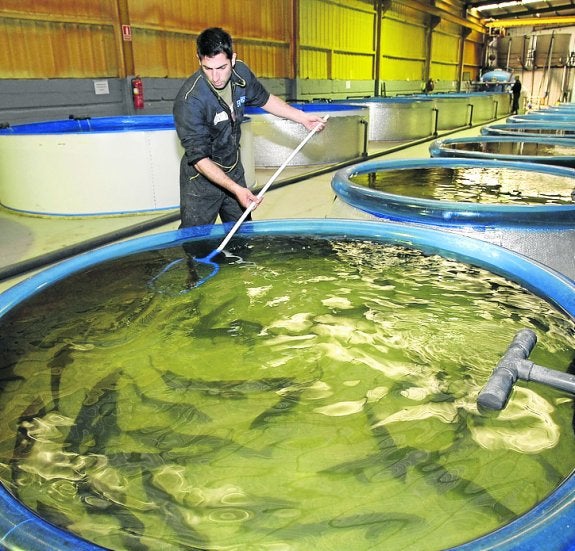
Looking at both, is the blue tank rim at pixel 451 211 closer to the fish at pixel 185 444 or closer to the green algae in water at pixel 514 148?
the fish at pixel 185 444

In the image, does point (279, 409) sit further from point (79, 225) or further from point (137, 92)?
point (137, 92)

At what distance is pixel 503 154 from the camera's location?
4.26 meters

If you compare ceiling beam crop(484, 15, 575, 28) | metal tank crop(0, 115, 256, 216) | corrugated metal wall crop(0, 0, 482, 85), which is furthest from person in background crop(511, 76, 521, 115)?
metal tank crop(0, 115, 256, 216)

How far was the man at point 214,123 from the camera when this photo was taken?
2385 millimetres

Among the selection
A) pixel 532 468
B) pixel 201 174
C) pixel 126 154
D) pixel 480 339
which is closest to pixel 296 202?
pixel 126 154

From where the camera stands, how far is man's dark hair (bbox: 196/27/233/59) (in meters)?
2.26

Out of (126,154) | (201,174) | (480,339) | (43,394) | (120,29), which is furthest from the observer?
(120,29)

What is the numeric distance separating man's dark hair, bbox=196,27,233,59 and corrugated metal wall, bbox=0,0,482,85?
17.6 ft

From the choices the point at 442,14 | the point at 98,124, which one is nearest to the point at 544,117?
the point at 98,124

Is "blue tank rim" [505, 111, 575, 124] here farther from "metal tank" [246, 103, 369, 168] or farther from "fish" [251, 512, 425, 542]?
"fish" [251, 512, 425, 542]

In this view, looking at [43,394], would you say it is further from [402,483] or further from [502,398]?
[502,398]

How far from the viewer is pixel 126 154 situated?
4.84m

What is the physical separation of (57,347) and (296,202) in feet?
13.5

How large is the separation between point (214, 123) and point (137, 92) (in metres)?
5.90
